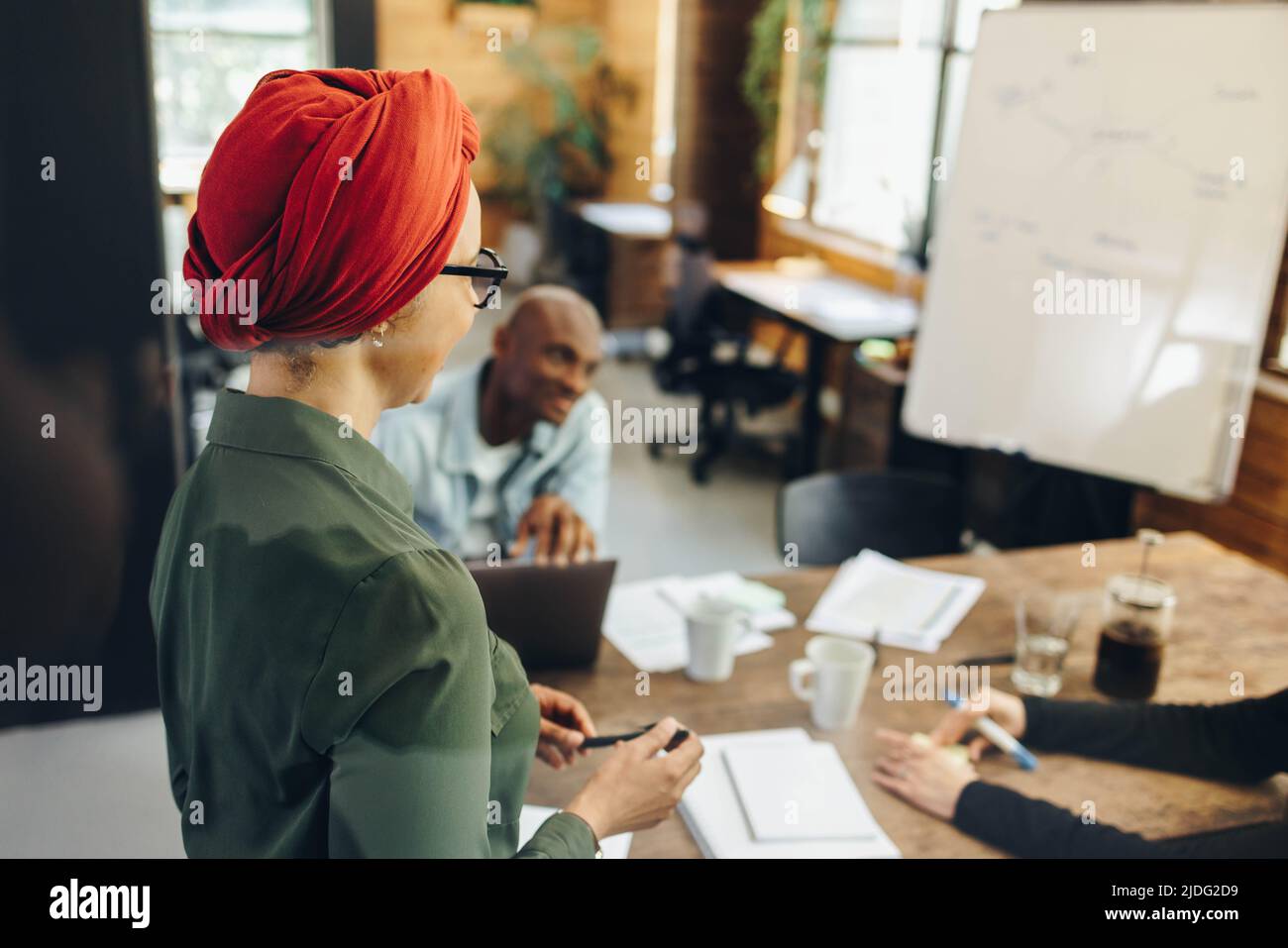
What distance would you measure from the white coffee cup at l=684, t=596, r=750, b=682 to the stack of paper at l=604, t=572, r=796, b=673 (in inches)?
1.2

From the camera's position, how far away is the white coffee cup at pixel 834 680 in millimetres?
1334

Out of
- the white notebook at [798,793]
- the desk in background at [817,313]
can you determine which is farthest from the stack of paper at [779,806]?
the desk in background at [817,313]

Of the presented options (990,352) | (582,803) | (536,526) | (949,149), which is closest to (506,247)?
(949,149)

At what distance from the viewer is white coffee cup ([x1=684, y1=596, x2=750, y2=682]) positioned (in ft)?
4.71

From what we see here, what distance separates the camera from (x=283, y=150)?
0.65 meters

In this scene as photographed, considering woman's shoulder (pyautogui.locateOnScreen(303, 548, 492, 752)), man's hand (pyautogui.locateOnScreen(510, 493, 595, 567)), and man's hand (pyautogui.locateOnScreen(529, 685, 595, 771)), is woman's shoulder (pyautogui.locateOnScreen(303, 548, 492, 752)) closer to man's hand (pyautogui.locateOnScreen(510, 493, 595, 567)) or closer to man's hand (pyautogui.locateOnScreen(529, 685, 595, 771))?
man's hand (pyautogui.locateOnScreen(529, 685, 595, 771))

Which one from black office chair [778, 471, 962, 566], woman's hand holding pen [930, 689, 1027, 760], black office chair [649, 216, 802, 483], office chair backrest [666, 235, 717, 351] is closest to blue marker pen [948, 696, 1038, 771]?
woman's hand holding pen [930, 689, 1027, 760]

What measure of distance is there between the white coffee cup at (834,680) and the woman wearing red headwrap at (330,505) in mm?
643

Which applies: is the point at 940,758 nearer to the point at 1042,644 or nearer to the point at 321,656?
the point at 1042,644

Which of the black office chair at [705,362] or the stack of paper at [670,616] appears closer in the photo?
the stack of paper at [670,616]

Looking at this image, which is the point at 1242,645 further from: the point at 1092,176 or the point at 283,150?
the point at 283,150

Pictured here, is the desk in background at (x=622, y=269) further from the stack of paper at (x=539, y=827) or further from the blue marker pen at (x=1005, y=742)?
the stack of paper at (x=539, y=827)

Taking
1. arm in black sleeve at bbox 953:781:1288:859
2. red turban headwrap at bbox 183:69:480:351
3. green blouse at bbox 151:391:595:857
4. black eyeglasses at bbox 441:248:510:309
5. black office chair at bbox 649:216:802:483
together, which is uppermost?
red turban headwrap at bbox 183:69:480:351
